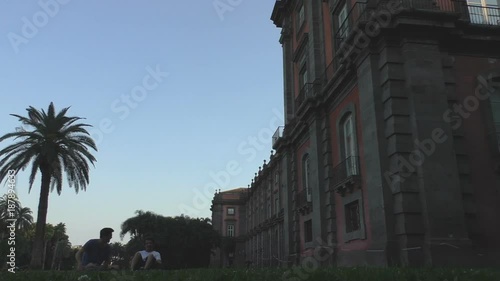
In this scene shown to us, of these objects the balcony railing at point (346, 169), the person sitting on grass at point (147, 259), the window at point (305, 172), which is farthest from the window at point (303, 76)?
the person sitting on grass at point (147, 259)

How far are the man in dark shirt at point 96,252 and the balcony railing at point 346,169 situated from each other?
8.15 m

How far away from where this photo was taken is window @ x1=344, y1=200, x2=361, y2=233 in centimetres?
1417

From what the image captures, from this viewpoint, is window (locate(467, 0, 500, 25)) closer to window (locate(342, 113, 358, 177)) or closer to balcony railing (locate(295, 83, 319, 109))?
window (locate(342, 113, 358, 177))

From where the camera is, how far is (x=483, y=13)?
13430mm

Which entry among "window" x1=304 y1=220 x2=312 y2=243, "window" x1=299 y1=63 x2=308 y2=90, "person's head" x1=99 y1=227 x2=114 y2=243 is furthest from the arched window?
"person's head" x1=99 y1=227 x2=114 y2=243

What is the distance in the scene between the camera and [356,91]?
564 inches

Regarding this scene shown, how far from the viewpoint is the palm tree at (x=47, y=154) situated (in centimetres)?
2419

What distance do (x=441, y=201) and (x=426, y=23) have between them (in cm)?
491

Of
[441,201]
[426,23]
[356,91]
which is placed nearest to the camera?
[441,201]

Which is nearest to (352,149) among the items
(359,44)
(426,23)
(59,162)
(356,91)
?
(356,91)

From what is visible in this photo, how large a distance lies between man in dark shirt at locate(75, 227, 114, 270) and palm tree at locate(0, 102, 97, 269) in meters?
17.9

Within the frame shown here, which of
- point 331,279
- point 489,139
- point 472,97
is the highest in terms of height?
point 472,97

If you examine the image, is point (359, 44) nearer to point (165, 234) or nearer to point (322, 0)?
point (322, 0)

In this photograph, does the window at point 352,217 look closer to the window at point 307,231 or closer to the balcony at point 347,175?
the balcony at point 347,175
